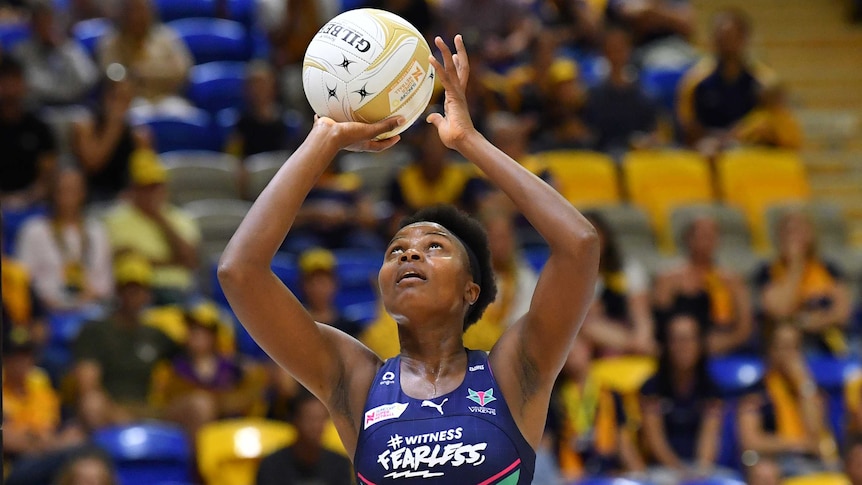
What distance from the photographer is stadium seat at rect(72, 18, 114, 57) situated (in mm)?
11523

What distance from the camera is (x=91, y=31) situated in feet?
38.5

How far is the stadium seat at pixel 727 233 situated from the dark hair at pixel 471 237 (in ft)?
22.3

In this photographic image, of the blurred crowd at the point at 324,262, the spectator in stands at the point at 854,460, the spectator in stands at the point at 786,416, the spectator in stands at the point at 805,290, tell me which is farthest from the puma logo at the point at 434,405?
the spectator in stands at the point at 805,290

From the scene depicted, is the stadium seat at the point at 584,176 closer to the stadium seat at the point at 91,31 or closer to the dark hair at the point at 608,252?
the dark hair at the point at 608,252

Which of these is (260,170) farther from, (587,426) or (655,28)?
(655,28)

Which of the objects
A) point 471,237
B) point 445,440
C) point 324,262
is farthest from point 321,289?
point 445,440

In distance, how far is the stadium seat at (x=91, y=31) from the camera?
37.8 ft

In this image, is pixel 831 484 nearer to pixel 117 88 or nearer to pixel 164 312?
pixel 164 312

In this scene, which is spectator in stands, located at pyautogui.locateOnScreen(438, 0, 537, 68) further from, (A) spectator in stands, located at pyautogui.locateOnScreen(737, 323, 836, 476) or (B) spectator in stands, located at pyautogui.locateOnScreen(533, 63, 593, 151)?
(A) spectator in stands, located at pyautogui.locateOnScreen(737, 323, 836, 476)

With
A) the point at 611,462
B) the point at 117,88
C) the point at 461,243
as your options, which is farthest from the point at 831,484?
the point at 117,88

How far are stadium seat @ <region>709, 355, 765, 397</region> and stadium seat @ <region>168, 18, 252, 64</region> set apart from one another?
5.55 m

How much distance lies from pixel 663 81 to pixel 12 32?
6.44m

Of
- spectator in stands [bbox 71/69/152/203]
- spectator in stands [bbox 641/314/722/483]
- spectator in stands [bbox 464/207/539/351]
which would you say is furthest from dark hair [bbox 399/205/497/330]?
spectator in stands [bbox 71/69/152/203]

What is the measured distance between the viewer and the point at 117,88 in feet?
31.9
